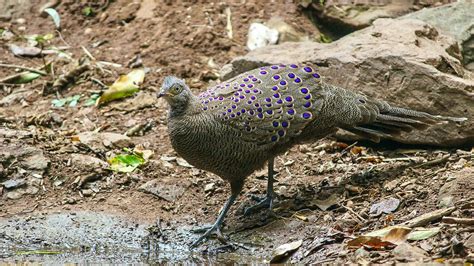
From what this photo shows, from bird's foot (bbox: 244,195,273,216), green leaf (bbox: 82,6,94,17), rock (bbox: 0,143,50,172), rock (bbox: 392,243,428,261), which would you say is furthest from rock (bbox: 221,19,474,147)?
green leaf (bbox: 82,6,94,17)

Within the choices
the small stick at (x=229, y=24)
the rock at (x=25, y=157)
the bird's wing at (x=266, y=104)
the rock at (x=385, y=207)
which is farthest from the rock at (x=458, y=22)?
the rock at (x=25, y=157)

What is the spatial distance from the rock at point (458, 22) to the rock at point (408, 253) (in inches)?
157

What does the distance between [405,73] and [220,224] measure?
220cm

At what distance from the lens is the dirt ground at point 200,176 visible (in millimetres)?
6922

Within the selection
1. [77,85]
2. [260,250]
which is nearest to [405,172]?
[260,250]

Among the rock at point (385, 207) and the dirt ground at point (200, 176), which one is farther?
the rock at point (385, 207)

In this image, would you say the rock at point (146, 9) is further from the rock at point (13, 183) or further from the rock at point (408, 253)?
the rock at point (408, 253)

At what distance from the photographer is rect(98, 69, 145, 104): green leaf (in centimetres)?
977

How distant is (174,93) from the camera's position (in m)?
7.16

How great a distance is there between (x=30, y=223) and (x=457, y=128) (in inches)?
150

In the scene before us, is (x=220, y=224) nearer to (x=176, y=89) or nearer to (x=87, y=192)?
(x=176, y=89)

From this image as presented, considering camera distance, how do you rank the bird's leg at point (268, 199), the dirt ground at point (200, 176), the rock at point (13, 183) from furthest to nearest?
the rock at point (13, 183) → the bird's leg at point (268, 199) → the dirt ground at point (200, 176)

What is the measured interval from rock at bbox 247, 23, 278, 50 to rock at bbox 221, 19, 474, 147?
5.39ft

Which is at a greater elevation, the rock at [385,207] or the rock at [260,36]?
the rock at [385,207]
